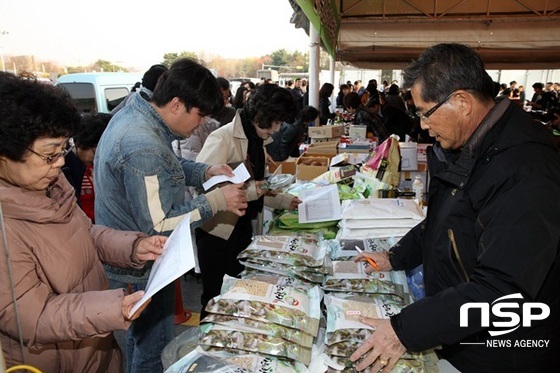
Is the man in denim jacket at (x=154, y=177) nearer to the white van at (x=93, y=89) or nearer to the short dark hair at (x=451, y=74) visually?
the short dark hair at (x=451, y=74)

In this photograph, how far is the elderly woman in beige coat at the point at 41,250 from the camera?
3.58ft

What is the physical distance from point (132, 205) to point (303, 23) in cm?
552

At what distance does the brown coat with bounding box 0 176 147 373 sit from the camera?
3.57ft

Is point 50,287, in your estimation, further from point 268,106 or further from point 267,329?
point 268,106

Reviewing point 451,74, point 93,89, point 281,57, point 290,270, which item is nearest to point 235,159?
point 290,270

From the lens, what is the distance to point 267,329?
4.18 ft

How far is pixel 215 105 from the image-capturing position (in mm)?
1791

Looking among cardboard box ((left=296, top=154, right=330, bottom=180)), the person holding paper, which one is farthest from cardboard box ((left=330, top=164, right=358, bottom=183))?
the person holding paper

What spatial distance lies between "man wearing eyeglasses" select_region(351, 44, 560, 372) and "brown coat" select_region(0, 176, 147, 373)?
81 centimetres

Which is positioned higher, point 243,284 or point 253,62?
point 253,62

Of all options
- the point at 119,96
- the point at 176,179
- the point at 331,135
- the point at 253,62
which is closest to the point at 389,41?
the point at 331,135

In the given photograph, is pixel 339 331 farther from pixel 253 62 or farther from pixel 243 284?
pixel 253 62

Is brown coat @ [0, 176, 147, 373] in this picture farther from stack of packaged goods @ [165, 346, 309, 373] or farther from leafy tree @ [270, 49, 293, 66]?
leafy tree @ [270, 49, 293, 66]

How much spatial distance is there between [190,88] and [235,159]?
82 cm
